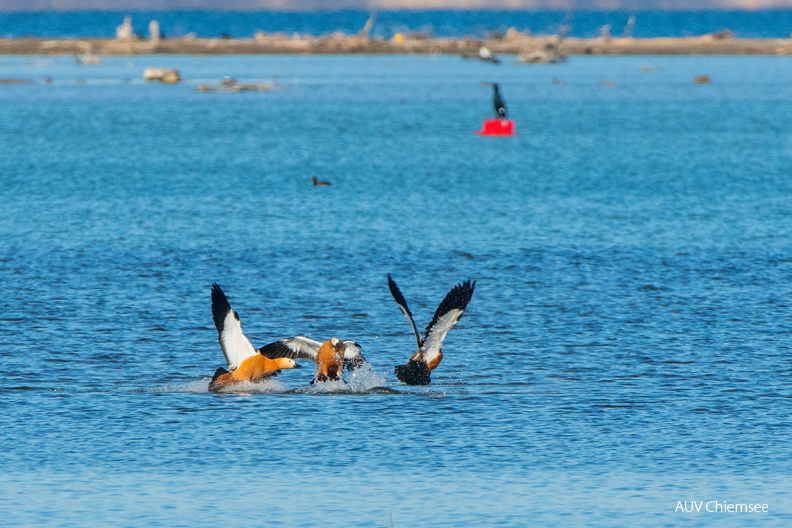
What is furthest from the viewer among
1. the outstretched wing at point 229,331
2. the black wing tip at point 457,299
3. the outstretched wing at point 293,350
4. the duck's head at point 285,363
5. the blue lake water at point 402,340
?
the outstretched wing at point 293,350

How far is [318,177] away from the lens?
190 ft

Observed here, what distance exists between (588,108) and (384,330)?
304ft

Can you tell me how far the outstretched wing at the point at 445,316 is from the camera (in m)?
18.2

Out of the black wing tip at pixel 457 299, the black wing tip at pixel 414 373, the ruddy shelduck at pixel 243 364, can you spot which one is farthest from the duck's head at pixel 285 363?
the black wing tip at pixel 457 299

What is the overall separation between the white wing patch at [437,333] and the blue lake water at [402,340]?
2.06 feet

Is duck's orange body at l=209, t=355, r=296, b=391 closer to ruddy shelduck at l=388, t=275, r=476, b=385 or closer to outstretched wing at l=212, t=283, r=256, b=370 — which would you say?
outstretched wing at l=212, t=283, r=256, b=370

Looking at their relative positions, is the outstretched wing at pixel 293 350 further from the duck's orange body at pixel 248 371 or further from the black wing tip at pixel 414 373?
the black wing tip at pixel 414 373

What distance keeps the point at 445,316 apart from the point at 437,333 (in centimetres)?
55

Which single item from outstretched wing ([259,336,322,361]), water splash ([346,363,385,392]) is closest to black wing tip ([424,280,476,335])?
water splash ([346,363,385,392])

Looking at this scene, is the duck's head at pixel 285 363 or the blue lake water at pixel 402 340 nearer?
the blue lake water at pixel 402 340

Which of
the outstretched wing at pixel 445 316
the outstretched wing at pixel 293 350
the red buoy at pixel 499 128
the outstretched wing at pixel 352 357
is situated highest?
the red buoy at pixel 499 128

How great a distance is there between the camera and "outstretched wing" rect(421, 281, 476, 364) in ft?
59.8

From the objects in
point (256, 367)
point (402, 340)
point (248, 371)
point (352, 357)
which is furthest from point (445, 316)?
point (402, 340)

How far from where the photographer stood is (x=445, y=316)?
1845 cm
